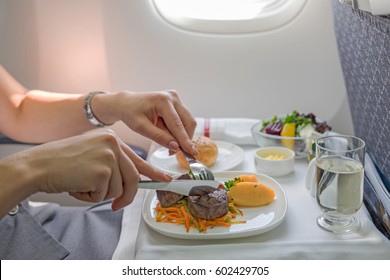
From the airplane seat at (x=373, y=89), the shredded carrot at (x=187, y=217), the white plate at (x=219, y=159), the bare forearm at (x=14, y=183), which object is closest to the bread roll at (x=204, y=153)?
the white plate at (x=219, y=159)

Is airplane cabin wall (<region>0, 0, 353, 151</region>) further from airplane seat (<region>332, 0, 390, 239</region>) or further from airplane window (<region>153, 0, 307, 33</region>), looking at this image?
airplane seat (<region>332, 0, 390, 239</region>)

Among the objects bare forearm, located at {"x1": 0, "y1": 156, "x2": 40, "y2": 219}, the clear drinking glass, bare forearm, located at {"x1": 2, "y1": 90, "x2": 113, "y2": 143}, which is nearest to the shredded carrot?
the clear drinking glass

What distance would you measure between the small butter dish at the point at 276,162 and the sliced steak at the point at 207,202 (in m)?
0.23

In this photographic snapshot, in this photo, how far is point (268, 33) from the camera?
1.47 meters

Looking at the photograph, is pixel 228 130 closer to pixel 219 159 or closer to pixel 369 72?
pixel 219 159

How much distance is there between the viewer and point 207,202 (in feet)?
2.86

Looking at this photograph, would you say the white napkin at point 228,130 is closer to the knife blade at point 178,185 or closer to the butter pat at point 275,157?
the butter pat at point 275,157

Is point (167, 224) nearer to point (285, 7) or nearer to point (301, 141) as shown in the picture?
point (301, 141)

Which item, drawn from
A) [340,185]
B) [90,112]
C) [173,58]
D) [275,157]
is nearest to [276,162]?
[275,157]

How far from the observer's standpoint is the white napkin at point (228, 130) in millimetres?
1302

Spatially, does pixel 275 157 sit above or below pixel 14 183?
below

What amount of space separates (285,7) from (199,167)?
27.1 inches

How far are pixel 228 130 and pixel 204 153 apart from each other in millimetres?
188

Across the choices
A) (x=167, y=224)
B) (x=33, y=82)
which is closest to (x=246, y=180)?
(x=167, y=224)
